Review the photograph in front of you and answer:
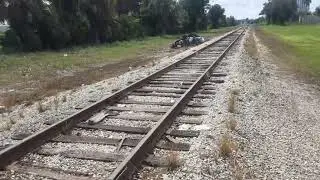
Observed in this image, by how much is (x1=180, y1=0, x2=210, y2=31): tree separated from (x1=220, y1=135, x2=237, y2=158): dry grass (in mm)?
87923

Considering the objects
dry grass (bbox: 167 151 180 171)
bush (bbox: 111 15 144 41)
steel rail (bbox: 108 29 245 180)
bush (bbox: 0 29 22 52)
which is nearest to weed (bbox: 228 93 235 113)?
steel rail (bbox: 108 29 245 180)

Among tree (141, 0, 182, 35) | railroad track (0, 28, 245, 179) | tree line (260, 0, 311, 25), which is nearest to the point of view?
railroad track (0, 28, 245, 179)

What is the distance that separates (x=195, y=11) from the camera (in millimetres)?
102312

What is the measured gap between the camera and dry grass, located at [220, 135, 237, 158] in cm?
705

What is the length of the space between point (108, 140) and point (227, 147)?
1.85 metres

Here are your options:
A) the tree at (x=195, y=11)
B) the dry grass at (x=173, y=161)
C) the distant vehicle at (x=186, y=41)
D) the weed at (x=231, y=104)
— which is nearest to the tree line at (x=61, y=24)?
the distant vehicle at (x=186, y=41)

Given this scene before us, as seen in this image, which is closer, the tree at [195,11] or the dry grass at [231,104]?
the dry grass at [231,104]

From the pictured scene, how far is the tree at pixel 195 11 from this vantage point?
98500mm

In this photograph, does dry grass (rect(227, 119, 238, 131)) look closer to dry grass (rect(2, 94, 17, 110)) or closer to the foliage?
dry grass (rect(2, 94, 17, 110))

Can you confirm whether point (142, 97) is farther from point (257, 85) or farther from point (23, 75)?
point (23, 75)

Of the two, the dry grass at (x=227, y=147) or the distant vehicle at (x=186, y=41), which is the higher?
the dry grass at (x=227, y=147)

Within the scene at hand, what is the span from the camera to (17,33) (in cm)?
3475

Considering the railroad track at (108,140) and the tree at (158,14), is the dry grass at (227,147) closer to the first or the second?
the railroad track at (108,140)

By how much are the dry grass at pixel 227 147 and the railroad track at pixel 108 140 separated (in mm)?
559
